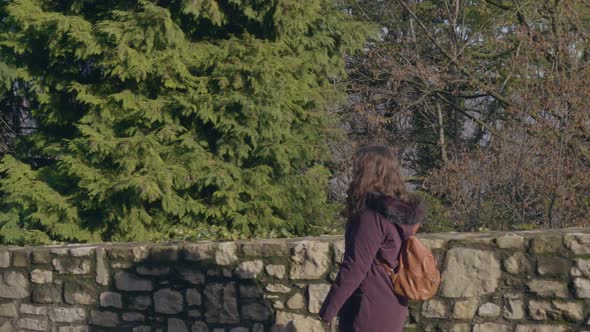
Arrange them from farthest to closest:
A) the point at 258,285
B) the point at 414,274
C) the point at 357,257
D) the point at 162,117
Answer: the point at 162,117 → the point at 258,285 → the point at 414,274 → the point at 357,257

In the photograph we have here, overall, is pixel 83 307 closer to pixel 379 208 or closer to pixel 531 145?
pixel 379 208

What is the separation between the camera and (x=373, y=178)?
12.5ft

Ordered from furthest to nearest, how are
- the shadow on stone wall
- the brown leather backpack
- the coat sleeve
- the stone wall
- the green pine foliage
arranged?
the green pine foliage
the shadow on stone wall
the stone wall
the brown leather backpack
the coat sleeve

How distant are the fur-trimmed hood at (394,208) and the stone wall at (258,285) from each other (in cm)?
154

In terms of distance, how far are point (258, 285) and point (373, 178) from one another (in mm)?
2196

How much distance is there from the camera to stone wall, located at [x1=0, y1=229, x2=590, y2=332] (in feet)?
16.7

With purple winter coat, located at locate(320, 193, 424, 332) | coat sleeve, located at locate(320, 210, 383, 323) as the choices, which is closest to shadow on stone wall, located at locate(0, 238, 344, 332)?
purple winter coat, located at locate(320, 193, 424, 332)

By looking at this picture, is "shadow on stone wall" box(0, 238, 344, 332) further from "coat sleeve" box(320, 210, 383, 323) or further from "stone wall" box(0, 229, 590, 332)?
"coat sleeve" box(320, 210, 383, 323)

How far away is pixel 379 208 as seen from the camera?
147 inches

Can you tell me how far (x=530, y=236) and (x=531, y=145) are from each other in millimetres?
5028

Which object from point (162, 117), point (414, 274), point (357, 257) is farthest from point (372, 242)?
point (162, 117)

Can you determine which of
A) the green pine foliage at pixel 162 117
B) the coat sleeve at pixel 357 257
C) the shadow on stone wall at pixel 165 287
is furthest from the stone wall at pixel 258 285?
the green pine foliage at pixel 162 117

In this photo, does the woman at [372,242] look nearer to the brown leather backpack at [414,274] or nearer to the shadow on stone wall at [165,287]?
the brown leather backpack at [414,274]

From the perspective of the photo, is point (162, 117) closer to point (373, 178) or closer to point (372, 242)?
point (373, 178)
